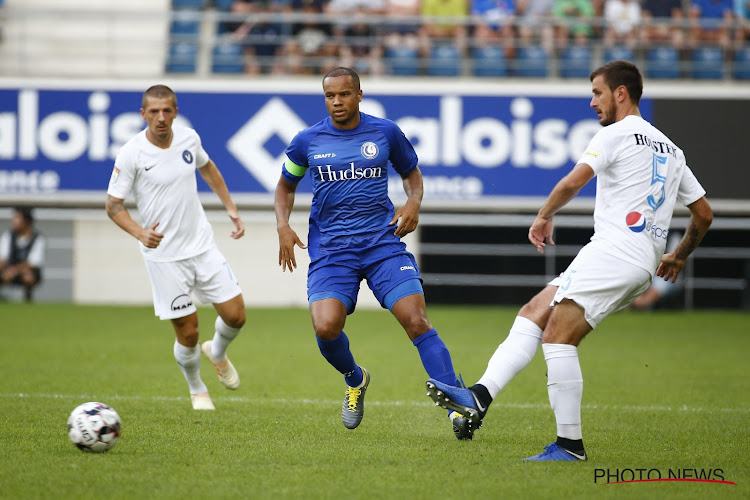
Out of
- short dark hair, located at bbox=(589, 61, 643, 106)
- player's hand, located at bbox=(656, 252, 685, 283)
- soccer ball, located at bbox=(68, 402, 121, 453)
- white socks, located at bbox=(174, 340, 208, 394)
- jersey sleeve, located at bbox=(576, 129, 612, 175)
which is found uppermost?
short dark hair, located at bbox=(589, 61, 643, 106)

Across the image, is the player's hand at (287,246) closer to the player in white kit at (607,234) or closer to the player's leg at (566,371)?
the player in white kit at (607,234)

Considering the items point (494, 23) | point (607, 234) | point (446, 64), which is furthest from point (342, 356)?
point (494, 23)

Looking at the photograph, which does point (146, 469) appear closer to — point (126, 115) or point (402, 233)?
point (402, 233)

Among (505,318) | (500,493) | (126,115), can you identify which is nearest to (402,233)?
(500,493)

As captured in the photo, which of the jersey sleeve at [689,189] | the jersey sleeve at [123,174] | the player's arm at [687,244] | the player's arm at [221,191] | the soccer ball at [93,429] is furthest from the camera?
the player's arm at [221,191]

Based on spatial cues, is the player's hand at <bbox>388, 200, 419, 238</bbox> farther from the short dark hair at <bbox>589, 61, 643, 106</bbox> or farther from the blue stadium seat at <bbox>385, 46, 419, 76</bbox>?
the blue stadium seat at <bbox>385, 46, 419, 76</bbox>

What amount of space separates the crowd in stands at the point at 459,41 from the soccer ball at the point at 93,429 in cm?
1383

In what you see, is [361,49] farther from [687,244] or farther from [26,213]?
[687,244]

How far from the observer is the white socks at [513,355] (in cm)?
613

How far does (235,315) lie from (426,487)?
3334 mm

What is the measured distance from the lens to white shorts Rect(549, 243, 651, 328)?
18.5 feet

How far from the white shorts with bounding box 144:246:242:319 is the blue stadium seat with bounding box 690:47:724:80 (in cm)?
1393

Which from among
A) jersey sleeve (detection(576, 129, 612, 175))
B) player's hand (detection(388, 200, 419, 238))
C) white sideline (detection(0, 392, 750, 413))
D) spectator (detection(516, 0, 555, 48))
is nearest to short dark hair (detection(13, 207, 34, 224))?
spectator (detection(516, 0, 555, 48))

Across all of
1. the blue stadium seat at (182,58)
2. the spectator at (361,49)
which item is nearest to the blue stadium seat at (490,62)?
the spectator at (361,49)
